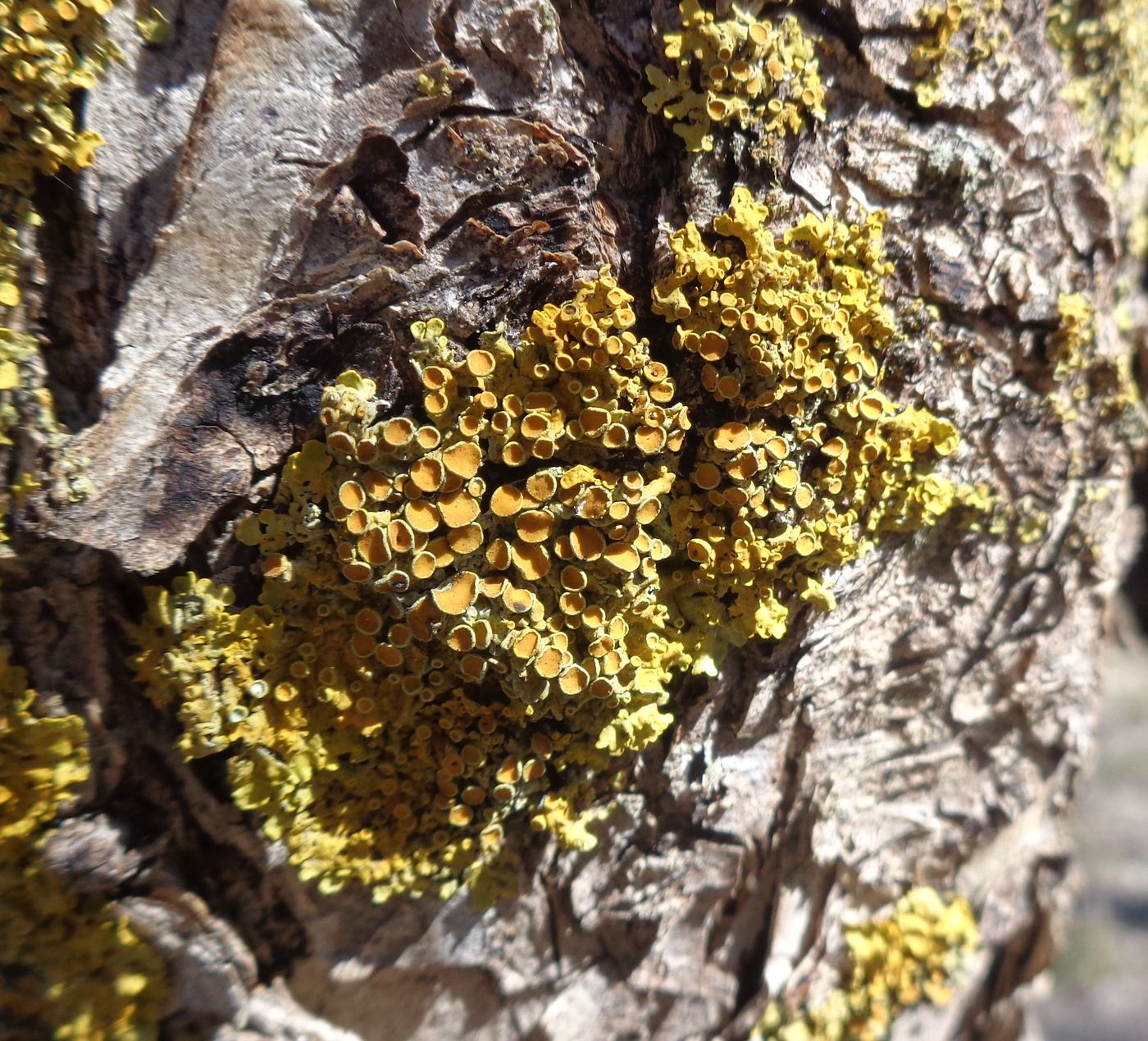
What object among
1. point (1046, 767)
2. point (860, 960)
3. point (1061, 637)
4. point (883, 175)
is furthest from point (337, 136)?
point (1046, 767)

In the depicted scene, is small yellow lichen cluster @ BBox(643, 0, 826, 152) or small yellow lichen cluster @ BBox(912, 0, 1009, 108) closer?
small yellow lichen cluster @ BBox(643, 0, 826, 152)

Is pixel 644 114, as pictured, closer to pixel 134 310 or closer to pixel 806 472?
pixel 806 472

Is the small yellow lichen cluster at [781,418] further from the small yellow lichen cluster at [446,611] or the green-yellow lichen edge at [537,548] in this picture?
the small yellow lichen cluster at [446,611]

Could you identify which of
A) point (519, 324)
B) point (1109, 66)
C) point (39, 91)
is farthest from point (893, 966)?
point (39, 91)

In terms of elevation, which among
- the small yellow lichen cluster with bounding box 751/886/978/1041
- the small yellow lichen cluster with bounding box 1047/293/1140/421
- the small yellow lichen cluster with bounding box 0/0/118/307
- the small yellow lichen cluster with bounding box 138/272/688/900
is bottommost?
the small yellow lichen cluster with bounding box 751/886/978/1041

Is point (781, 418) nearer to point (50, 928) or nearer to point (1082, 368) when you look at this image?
point (1082, 368)

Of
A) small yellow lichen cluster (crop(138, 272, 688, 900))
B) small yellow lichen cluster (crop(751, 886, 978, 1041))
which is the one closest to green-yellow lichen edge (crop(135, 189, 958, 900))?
small yellow lichen cluster (crop(138, 272, 688, 900))

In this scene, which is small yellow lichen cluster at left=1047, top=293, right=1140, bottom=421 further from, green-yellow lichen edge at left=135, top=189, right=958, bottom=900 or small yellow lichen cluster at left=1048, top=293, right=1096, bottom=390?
green-yellow lichen edge at left=135, top=189, right=958, bottom=900
